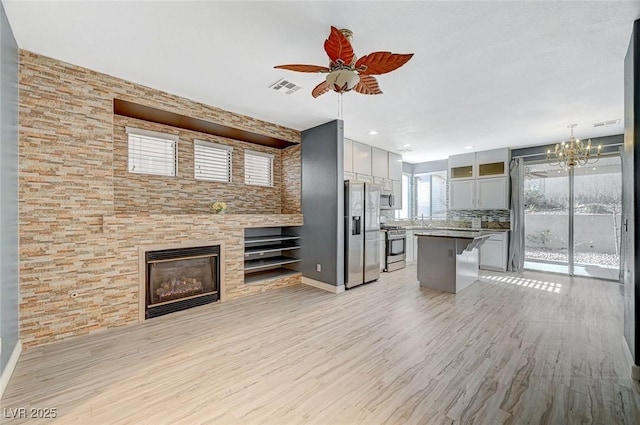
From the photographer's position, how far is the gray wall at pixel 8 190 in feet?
6.68

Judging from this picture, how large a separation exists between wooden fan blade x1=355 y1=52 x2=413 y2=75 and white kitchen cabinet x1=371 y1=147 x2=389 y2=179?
13.2 feet

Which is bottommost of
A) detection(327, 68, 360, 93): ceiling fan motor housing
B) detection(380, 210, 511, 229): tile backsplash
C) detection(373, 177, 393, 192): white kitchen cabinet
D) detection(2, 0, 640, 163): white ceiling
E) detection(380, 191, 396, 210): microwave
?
detection(380, 210, 511, 229): tile backsplash

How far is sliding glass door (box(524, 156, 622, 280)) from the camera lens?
5.28 metres

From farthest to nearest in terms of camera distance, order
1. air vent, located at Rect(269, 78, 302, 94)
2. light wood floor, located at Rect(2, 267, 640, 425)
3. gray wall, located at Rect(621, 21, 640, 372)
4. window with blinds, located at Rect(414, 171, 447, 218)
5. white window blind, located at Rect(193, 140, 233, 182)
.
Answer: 1. window with blinds, located at Rect(414, 171, 447, 218)
2. white window blind, located at Rect(193, 140, 233, 182)
3. air vent, located at Rect(269, 78, 302, 94)
4. gray wall, located at Rect(621, 21, 640, 372)
5. light wood floor, located at Rect(2, 267, 640, 425)

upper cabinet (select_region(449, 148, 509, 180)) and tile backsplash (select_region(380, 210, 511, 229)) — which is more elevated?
upper cabinet (select_region(449, 148, 509, 180))

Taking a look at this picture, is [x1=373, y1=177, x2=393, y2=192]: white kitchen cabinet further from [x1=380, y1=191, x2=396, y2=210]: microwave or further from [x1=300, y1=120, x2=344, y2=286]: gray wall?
[x1=300, y1=120, x2=344, y2=286]: gray wall

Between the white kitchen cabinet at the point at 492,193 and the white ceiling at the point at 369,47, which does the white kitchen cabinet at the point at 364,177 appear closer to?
the white ceiling at the point at 369,47

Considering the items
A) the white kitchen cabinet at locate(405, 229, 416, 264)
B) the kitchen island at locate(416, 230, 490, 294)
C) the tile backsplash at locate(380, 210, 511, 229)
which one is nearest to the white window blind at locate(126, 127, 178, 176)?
the kitchen island at locate(416, 230, 490, 294)

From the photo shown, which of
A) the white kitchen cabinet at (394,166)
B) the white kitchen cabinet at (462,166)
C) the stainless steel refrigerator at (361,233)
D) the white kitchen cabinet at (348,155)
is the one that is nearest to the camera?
the stainless steel refrigerator at (361,233)

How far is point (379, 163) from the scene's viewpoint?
6.31 meters

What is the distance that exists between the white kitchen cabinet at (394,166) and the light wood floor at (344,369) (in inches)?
147

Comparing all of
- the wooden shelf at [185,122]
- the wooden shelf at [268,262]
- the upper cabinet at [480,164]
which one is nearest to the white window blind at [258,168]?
the wooden shelf at [185,122]

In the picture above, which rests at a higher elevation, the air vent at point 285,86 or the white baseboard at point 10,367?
the air vent at point 285,86

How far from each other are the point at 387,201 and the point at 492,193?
2506mm
